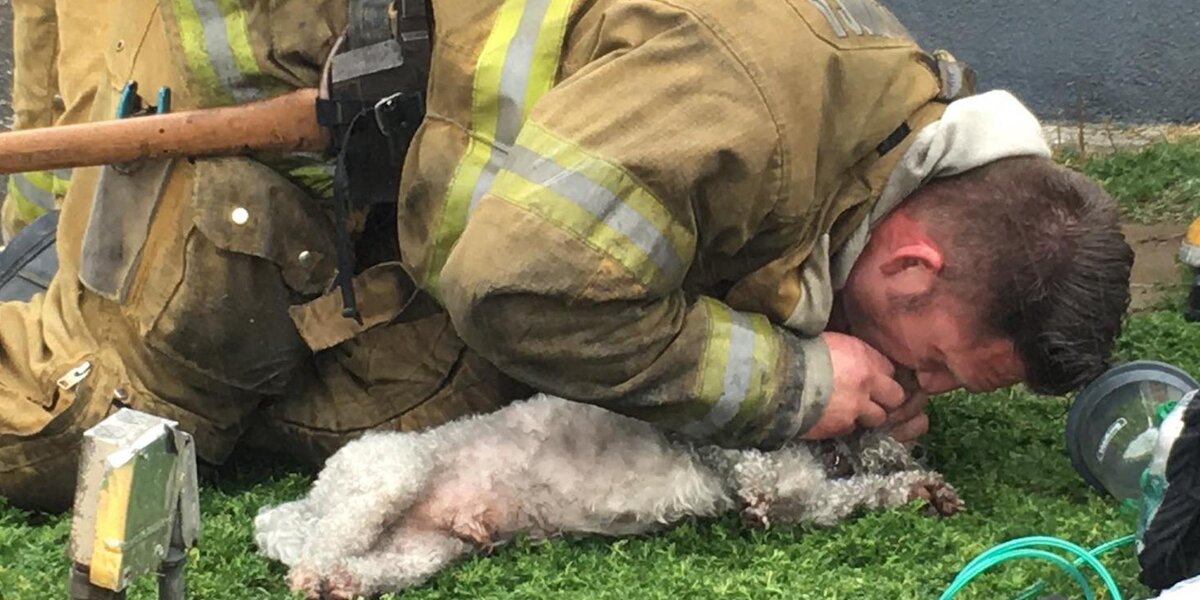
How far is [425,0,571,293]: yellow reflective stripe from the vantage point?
2.10 m

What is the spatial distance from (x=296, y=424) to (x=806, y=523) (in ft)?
3.22

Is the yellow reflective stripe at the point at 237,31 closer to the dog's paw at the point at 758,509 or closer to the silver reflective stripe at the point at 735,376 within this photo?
the silver reflective stripe at the point at 735,376

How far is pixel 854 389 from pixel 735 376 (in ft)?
0.78

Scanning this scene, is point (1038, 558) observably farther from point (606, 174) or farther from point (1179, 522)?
point (606, 174)

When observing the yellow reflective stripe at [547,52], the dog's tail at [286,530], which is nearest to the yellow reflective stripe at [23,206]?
the dog's tail at [286,530]

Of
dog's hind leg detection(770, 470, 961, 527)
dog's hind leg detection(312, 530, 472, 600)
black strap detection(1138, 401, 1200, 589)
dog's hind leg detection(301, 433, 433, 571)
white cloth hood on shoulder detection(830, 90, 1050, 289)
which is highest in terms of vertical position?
white cloth hood on shoulder detection(830, 90, 1050, 289)

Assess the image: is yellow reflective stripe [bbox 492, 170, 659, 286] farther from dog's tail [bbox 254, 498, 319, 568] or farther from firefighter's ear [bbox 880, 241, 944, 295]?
dog's tail [bbox 254, 498, 319, 568]

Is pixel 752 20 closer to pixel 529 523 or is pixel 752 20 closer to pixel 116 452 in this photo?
pixel 529 523

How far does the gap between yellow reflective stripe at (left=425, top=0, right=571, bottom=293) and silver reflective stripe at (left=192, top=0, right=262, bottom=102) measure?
45cm

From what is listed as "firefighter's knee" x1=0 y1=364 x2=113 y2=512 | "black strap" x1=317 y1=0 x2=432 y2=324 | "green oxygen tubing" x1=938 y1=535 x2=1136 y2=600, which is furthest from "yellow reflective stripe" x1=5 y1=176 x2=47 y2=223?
"green oxygen tubing" x1=938 y1=535 x2=1136 y2=600

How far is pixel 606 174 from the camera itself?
1.93 meters

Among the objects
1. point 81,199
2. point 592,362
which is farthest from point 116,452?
point 81,199

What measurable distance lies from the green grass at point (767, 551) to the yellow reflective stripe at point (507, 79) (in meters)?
0.58

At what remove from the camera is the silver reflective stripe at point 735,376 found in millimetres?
2133
